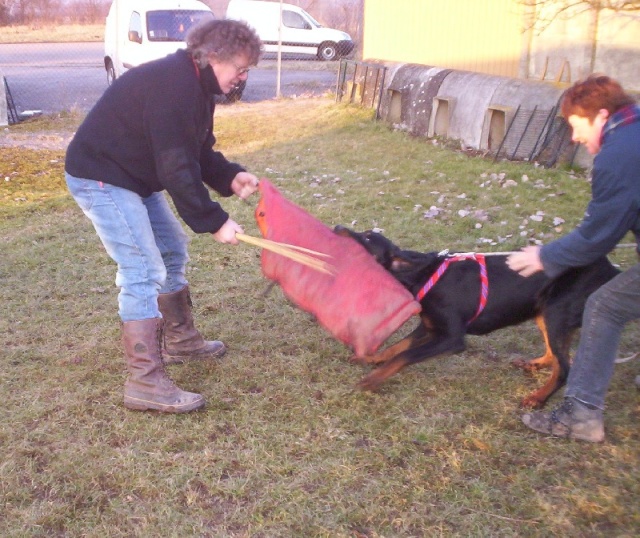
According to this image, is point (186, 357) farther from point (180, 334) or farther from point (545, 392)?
point (545, 392)

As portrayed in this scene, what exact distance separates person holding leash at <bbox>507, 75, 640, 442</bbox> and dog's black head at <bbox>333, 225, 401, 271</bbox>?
25.8 inches

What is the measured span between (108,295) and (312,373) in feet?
6.37

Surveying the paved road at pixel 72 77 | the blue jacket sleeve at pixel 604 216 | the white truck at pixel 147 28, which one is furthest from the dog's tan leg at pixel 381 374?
the paved road at pixel 72 77

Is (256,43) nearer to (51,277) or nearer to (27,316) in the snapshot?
(27,316)

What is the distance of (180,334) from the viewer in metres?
4.00

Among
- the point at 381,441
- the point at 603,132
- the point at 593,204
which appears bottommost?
the point at 381,441

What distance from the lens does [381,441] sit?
128 inches

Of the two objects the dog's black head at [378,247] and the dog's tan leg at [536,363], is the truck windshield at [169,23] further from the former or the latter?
the dog's tan leg at [536,363]

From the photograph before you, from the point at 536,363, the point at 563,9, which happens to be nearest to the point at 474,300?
the point at 536,363

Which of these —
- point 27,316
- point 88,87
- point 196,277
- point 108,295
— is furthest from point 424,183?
point 88,87

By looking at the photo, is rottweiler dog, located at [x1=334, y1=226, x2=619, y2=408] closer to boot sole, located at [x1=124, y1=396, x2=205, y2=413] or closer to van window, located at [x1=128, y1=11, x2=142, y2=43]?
boot sole, located at [x1=124, y1=396, x2=205, y2=413]

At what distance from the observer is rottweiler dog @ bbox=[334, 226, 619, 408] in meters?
3.43

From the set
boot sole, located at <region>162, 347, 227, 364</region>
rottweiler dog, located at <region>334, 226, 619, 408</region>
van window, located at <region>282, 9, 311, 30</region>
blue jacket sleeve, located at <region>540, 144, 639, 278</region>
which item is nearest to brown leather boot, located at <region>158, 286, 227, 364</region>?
boot sole, located at <region>162, 347, 227, 364</region>

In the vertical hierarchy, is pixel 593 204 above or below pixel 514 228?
above
